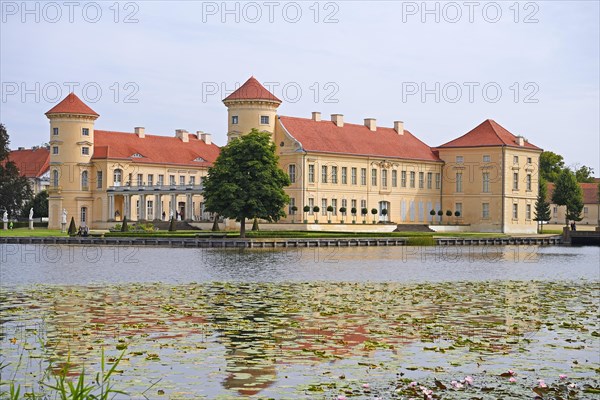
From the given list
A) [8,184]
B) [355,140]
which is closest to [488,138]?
[355,140]

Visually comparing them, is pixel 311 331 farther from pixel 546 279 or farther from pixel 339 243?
pixel 339 243

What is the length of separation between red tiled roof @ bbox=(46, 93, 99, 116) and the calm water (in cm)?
5976

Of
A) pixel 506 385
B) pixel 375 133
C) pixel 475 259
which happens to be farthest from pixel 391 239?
pixel 506 385

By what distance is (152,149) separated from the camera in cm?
10081

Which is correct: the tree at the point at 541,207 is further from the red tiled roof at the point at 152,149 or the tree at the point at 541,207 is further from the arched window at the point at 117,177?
the arched window at the point at 117,177

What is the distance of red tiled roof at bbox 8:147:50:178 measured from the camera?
125250 millimetres

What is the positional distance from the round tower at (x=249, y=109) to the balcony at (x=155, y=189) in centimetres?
615

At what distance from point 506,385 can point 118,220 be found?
8262cm

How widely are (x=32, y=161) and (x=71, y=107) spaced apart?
36130mm

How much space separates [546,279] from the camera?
3547 cm

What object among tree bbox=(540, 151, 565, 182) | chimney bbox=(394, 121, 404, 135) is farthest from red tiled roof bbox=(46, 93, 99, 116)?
tree bbox=(540, 151, 565, 182)

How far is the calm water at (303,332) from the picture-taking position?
44.2ft

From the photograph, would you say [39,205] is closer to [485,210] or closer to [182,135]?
[182,135]

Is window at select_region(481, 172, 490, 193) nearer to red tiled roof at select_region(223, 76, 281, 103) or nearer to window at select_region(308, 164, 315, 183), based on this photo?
window at select_region(308, 164, 315, 183)
